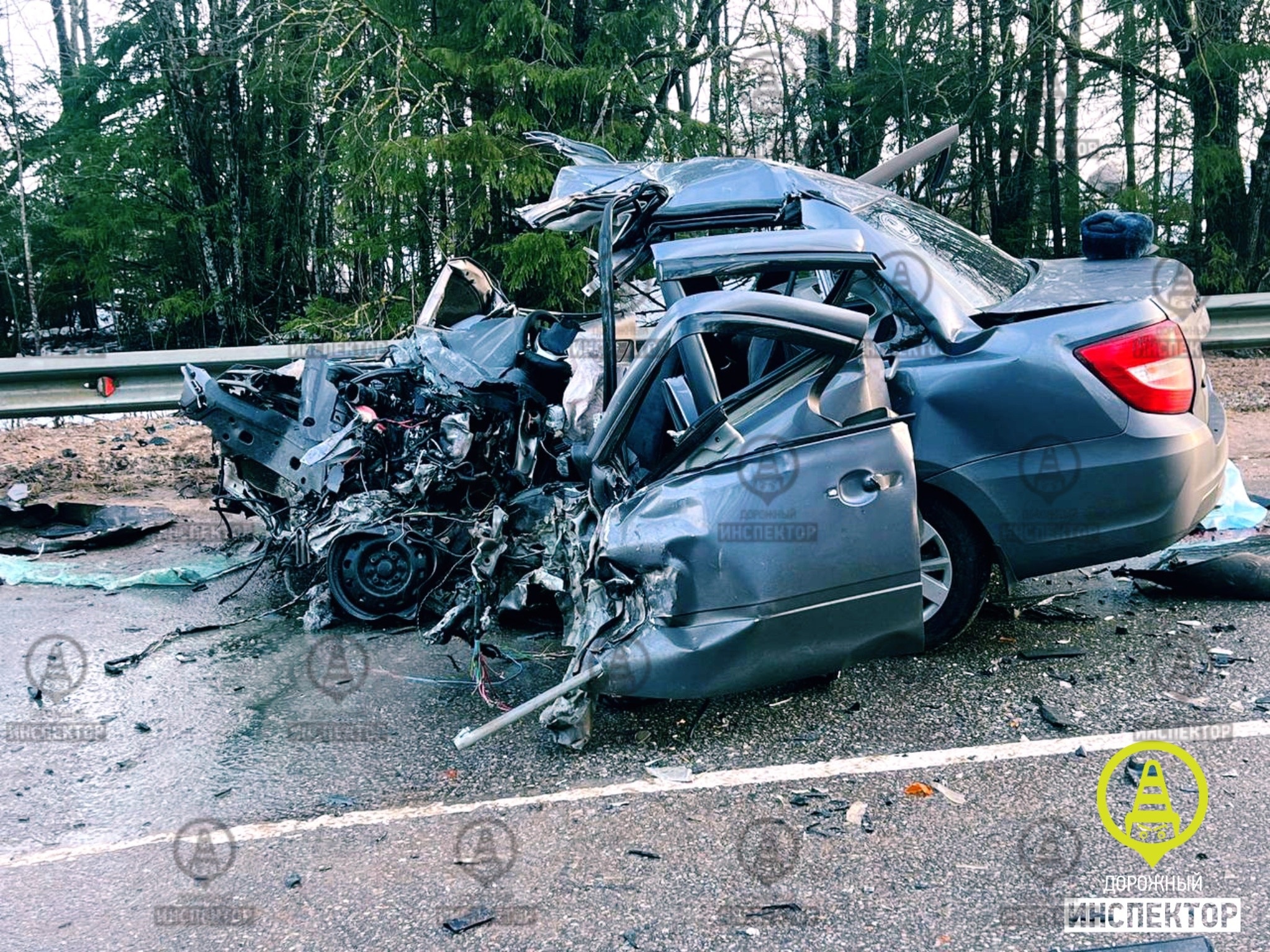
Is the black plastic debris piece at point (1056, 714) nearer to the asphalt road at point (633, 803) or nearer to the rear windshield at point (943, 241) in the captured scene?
the asphalt road at point (633, 803)

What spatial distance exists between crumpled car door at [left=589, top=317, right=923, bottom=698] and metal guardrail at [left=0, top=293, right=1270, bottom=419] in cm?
445

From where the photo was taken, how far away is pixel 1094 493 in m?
3.45

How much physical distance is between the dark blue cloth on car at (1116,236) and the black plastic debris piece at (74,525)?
5.49 meters

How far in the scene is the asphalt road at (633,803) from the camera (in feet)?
7.82

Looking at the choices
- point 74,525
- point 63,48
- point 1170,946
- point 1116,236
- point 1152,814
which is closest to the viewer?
point 1170,946

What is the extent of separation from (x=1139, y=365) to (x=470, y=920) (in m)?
2.77

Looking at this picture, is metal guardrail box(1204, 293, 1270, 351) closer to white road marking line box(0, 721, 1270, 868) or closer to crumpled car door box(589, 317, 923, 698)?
white road marking line box(0, 721, 1270, 868)

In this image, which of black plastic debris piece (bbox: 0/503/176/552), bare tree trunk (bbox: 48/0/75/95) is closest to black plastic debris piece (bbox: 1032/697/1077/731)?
black plastic debris piece (bbox: 0/503/176/552)

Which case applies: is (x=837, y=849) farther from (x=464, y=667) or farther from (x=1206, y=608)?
(x=1206, y=608)

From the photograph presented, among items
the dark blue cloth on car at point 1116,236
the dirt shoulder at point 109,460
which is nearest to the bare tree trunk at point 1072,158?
the dark blue cloth on car at point 1116,236

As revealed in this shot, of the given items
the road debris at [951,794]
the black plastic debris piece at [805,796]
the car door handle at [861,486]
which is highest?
the car door handle at [861,486]

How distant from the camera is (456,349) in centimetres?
478

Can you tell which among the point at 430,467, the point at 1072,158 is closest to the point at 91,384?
the point at 430,467

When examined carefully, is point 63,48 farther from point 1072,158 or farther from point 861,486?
point 861,486
